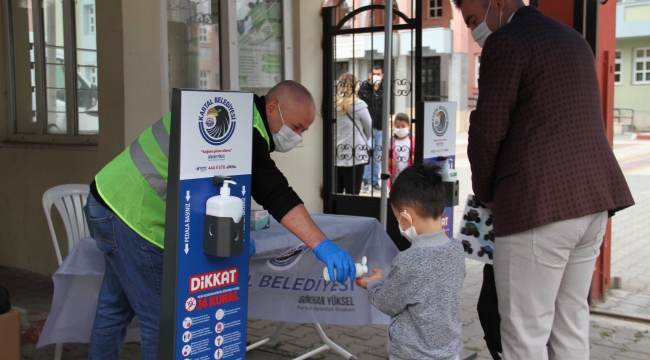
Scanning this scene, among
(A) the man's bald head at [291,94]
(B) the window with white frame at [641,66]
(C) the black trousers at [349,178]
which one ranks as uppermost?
(B) the window with white frame at [641,66]

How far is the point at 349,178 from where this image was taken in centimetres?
622

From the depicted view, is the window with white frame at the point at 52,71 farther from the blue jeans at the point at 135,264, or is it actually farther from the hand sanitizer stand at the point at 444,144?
the blue jeans at the point at 135,264

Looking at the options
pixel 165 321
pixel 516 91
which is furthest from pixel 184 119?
pixel 516 91

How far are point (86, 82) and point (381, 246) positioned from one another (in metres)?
2.96

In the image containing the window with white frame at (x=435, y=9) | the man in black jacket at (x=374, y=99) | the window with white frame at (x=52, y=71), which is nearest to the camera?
the window with white frame at (x=52, y=71)

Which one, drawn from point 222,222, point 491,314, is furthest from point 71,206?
point 491,314

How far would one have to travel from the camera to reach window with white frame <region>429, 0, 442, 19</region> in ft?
72.5

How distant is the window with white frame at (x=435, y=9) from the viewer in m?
22.1

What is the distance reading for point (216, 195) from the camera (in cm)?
235

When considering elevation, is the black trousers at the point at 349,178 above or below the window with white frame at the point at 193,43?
below

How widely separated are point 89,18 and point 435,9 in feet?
61.8

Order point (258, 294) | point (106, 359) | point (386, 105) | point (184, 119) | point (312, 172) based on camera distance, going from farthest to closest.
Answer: point (312, 172) < point (386, 105) < point (258, 294) < point (106, 359) < point (184, 119)

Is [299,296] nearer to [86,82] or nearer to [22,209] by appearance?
[86,82]

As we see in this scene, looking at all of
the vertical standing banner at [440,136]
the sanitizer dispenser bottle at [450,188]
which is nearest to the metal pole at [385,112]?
the vertical standing banner at [440,136]
